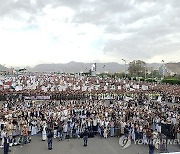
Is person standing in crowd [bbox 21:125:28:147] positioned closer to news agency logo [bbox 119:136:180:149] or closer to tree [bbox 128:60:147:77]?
news agency logo [bbox 119:136:180:149]

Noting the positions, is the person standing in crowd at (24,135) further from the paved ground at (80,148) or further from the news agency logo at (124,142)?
the news agency logo at (124,142)

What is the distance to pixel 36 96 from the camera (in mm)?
37719

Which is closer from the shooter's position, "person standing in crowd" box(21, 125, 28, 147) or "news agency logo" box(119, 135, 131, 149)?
"person standing in crowd" box(21, 125, 28, 147)

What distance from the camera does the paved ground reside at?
16.1 metres

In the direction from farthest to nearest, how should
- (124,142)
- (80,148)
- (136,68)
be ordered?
(136,68) < (124,142) < (80,148)

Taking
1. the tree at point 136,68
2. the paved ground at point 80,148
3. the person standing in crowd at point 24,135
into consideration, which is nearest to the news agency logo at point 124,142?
the paved ground at point 80,148

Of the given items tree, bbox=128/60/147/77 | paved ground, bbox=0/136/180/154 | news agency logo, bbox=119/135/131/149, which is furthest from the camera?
tree, bbox=128/60/147/77

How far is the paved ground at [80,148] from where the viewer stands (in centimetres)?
1614

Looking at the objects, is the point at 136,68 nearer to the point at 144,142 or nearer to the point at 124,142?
the point at 124,142

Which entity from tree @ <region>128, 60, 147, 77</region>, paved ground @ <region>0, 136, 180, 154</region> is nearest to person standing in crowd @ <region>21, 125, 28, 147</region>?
paved ground @ <region>0, 136, 180, 154</region>

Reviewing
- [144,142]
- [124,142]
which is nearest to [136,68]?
[124,142]

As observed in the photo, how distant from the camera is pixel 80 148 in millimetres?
16891

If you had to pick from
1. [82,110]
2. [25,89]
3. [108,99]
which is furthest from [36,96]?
[82,110]

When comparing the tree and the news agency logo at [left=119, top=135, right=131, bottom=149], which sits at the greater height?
the tree
